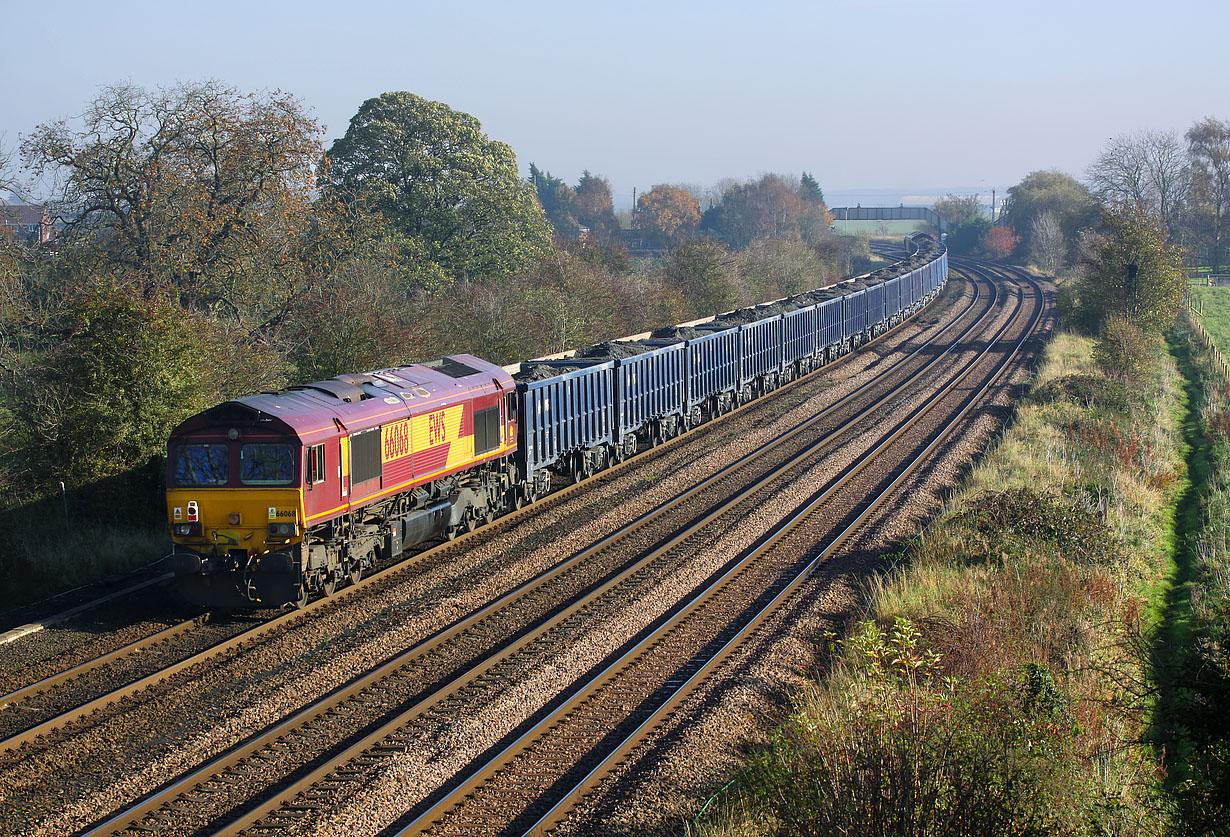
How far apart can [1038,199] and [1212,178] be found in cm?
2822

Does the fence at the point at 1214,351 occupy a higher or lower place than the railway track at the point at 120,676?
higher

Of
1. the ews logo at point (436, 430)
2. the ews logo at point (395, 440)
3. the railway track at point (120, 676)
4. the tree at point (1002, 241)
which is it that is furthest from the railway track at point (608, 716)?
the tree at point (1002, 241)

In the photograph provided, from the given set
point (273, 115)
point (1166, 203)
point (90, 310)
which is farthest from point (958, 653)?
point (1166, 203)

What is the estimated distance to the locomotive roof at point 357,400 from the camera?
1399 centimetres

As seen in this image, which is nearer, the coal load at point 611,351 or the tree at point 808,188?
the coal load at point 611,351

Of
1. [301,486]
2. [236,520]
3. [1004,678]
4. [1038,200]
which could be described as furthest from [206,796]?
[1038,200]

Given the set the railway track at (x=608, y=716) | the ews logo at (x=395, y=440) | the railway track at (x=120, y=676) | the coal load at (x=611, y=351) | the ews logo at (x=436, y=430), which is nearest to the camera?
the railway track at (x=608, y=716)

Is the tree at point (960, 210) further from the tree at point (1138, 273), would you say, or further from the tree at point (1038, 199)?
the tree at point (1138, 273)

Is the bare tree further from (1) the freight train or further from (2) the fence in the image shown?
(1) the freight train

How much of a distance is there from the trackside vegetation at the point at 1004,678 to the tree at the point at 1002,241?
92.0 meters

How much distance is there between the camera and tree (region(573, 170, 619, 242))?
14025cm

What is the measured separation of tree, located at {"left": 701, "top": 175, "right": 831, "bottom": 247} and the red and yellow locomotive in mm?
108989

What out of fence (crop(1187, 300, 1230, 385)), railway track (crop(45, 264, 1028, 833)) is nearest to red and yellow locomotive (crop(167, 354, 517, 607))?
railway track (crop(45, 264, 1028, 833))

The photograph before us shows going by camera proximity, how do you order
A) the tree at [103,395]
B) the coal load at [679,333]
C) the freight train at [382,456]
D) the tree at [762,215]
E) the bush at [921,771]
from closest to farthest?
the bush at [921,771]
the freight train at [382,456]
the tree at [103,395]
the coal load at [679,333]
the tree at [762,215]
